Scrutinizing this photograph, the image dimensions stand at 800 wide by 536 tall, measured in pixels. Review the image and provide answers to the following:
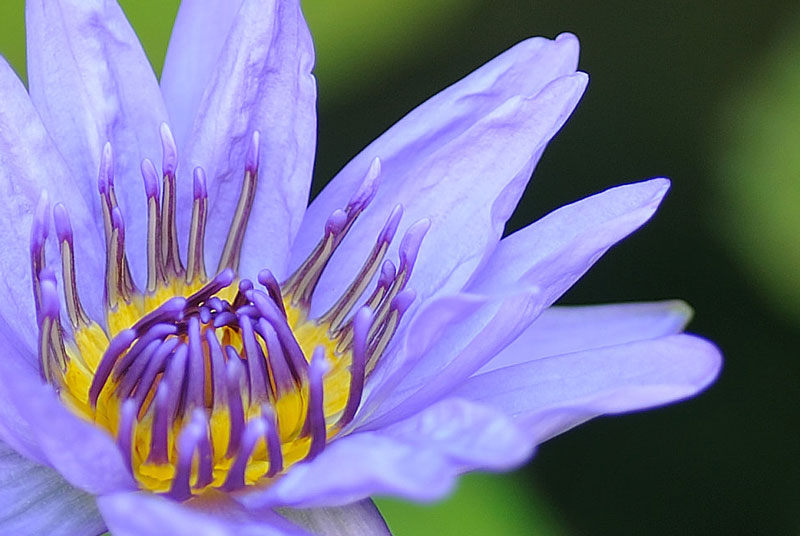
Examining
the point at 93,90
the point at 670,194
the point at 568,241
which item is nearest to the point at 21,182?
the point at 93,90

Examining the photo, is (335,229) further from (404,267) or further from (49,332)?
(49,332)

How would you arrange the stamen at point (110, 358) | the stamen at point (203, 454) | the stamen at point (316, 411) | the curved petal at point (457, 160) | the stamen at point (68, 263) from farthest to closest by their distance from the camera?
the curved petal at point (457, 160)
the stamen at point (68, 263)
the stamen at point (110, 358)
the stamen at point (316, 411)
the stamen at point (203, 454)

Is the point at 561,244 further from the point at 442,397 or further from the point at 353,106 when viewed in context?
the point at 353,106

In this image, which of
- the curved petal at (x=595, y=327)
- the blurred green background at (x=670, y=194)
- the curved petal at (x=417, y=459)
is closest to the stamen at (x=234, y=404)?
the curved petal at (x=417, y=459)

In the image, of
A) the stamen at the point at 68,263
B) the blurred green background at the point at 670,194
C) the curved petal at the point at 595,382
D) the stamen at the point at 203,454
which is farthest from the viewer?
the blurred green background at the point at 670,194

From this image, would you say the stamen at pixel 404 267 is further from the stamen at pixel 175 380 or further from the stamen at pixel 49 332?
the stamen at pixel 49 332

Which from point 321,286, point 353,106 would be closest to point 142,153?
point 321,286

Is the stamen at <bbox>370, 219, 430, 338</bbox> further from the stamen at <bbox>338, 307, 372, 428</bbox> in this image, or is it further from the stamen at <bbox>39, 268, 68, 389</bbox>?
the stamen at <bbox>39, 268, 68, 389</bbox>
